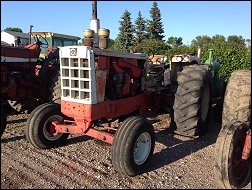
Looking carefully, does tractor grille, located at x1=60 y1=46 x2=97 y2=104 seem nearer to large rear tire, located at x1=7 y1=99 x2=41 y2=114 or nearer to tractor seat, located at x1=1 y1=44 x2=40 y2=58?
tractor seat, located at x1=1 y1=44 x2=40 y2=58

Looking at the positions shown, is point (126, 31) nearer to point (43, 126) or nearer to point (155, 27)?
point (155, 27)

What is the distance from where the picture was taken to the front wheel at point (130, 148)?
409 cm

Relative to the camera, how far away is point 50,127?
5.25 m

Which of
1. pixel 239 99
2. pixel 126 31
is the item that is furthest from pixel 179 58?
pixel 126 31

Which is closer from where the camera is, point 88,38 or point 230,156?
point 230,156

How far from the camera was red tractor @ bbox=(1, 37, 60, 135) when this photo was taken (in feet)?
20.9

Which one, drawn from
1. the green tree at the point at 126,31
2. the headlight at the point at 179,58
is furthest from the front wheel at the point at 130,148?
the green tree at the point at 126,31

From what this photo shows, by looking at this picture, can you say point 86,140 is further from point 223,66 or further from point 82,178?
point 223,66

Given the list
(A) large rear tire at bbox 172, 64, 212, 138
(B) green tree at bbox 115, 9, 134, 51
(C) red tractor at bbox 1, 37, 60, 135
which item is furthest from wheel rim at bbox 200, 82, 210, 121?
(B) green tree at bbox 115, 9, 134, 51

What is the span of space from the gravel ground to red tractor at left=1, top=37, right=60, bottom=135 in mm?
931

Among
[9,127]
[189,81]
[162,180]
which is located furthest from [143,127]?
[9,127]

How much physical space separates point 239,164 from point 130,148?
130 centimetres

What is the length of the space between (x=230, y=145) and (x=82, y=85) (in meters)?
2.11

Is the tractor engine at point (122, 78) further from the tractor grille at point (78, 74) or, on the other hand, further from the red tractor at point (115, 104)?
the tractor grille at point (78, 74)
